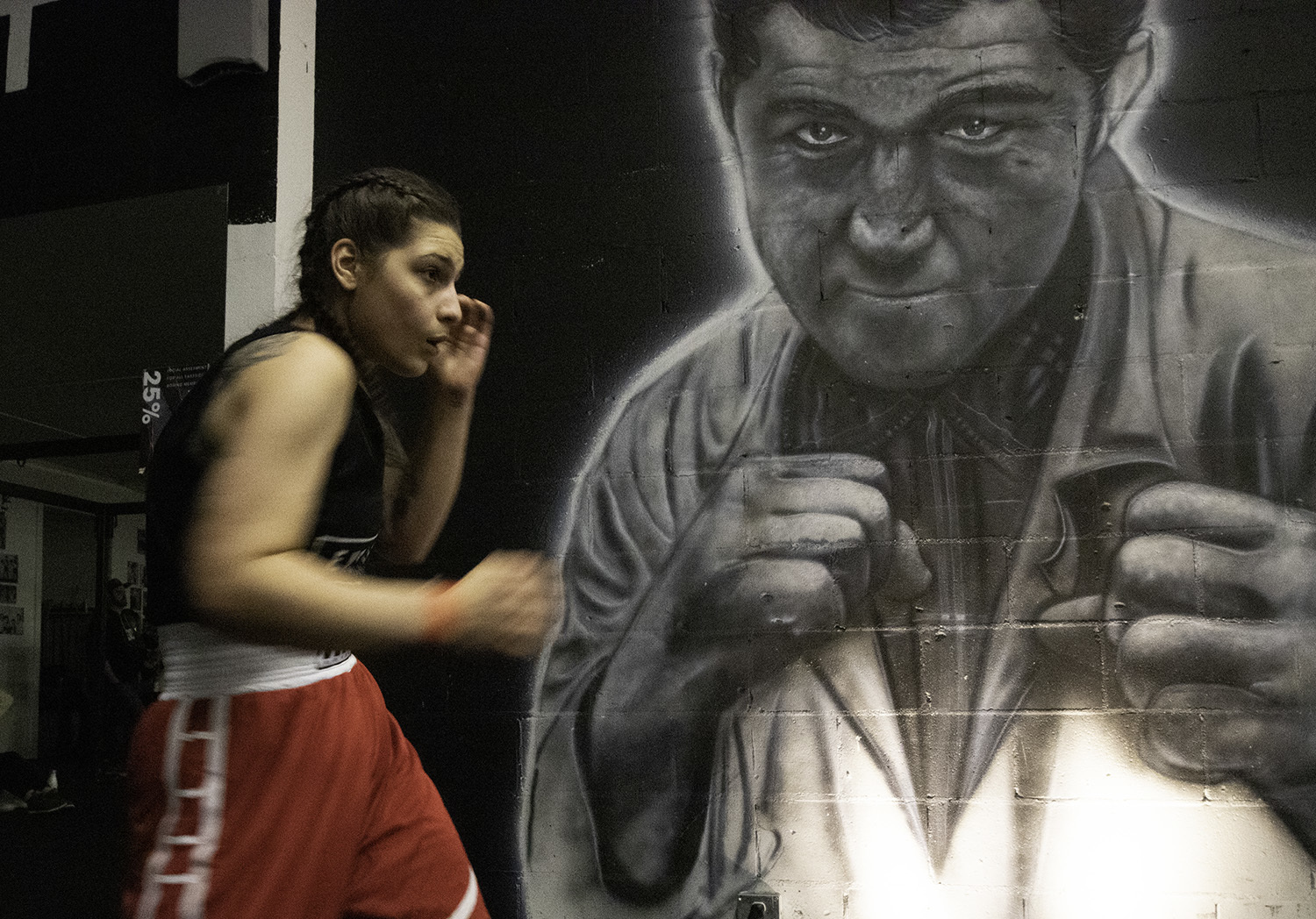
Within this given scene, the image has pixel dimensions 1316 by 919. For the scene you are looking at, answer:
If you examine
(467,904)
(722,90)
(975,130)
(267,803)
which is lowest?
(467,904)

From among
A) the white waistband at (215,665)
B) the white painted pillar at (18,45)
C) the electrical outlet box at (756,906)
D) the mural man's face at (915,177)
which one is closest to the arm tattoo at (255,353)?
the white waistband at (215,665)

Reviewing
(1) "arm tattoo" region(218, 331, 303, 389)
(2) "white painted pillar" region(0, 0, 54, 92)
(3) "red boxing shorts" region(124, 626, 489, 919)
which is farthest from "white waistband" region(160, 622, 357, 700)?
(2) "white painted pillar" region(0, 0, 54, 92)

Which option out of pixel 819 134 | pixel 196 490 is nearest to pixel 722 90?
pixel 819 134

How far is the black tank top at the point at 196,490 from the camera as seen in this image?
4.25 ft

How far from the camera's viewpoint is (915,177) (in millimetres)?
3043

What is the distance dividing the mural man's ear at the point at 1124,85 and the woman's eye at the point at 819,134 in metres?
0.70

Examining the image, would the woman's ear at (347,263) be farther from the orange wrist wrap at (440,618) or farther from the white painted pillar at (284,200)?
the white painted pillar at (284,200)

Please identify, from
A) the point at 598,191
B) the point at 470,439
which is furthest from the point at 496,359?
the point at 598,191

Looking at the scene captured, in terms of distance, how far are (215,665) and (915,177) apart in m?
2.39

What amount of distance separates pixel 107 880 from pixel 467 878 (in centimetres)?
372

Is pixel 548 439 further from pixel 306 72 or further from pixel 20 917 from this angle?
pixel 20 917

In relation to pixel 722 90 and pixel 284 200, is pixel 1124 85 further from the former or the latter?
pixel 284 200

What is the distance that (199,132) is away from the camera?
3676mm

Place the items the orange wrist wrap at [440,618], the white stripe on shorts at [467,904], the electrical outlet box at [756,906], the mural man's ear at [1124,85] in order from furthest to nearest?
the mural man's ear at [1124,85] < the electrical outlet box at [756,906] < the white stripe on shorts at [467,904] < the orange wrist wrap at [440,618]
